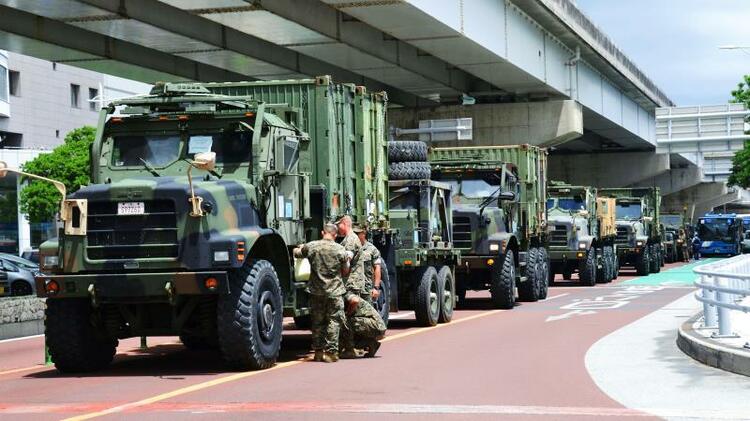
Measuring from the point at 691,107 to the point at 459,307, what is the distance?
126 ft

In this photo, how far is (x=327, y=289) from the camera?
49.5ft

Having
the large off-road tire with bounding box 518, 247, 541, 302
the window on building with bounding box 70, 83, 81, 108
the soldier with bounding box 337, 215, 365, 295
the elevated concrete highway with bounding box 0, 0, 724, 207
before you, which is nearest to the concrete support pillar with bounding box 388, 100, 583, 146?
the elevated concrete highway with bounding box 0, 0, 724, 207

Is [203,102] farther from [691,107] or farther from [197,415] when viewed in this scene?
[691,107]

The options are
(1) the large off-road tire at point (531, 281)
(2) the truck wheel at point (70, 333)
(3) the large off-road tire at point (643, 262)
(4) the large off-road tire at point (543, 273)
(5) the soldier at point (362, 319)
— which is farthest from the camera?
(3) the large off-road tire at point (643, 262)

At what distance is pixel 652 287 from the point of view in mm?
37062

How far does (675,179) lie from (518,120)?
150 ft

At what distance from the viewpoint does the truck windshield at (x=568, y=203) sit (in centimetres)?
3956

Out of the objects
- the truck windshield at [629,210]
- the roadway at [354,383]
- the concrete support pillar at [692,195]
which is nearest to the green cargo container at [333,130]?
the roadway at [354,383]

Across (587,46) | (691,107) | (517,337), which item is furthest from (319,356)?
(691,107)

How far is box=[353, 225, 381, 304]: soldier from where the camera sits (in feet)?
54.3

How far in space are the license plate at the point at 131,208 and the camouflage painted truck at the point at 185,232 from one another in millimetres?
14

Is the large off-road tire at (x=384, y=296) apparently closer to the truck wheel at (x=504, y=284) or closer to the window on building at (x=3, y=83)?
the truck wheel at (x=504, y=284)

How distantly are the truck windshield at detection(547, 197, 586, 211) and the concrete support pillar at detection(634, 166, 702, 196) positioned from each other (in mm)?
45013

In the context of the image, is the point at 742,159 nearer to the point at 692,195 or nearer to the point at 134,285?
the point at 692,195
